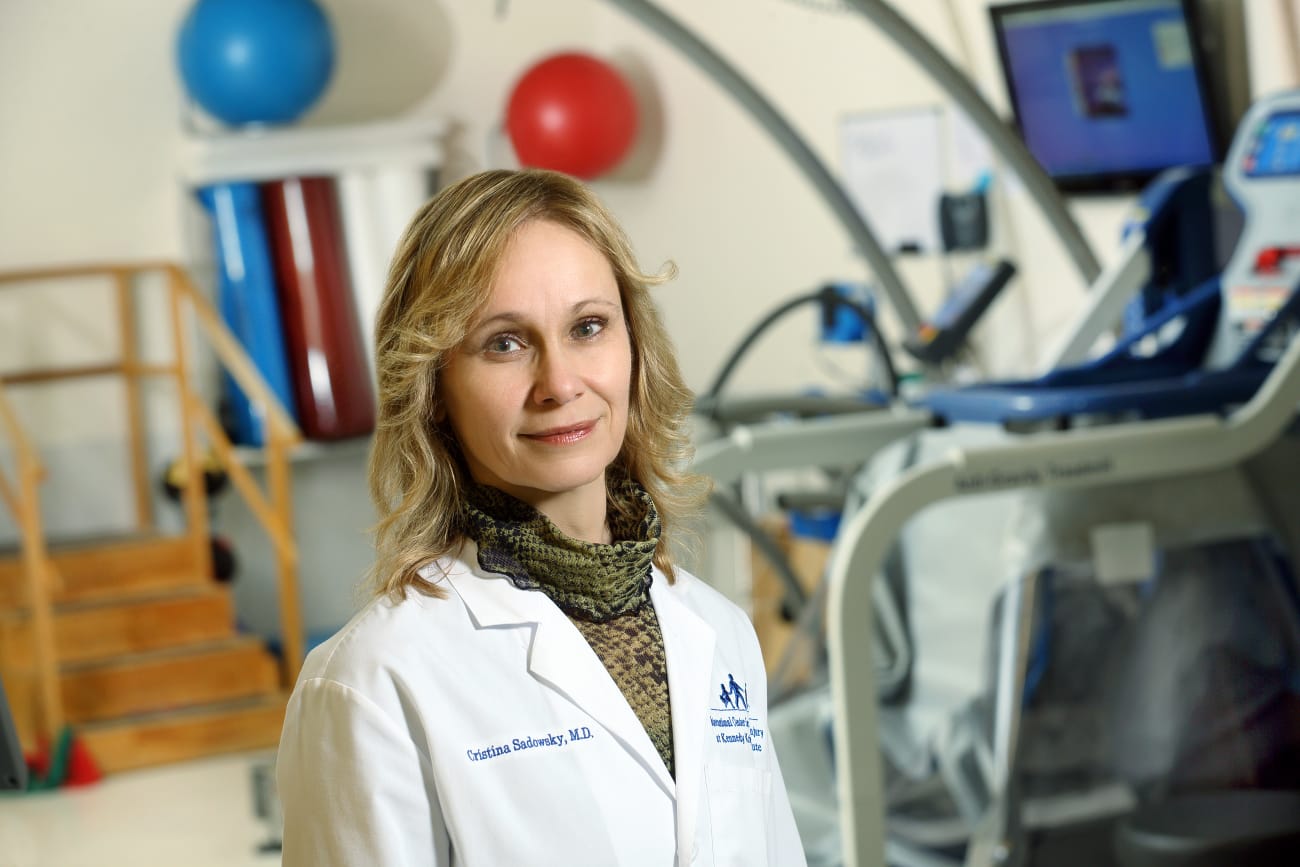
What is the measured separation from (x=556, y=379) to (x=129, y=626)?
16.4 ft

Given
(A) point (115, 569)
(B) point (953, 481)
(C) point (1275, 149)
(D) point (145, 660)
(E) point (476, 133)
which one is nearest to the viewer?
(B) point (953, 481)

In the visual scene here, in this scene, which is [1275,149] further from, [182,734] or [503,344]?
[182,734]

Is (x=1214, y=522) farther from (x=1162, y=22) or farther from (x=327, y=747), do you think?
(x=327, y=747)

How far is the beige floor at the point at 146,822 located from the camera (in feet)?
13.4

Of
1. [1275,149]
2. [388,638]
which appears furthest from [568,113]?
[388,638]

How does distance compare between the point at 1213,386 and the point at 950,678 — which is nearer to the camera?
the point at 1213,386

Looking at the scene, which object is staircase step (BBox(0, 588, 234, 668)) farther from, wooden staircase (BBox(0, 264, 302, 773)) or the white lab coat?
the white lab coat

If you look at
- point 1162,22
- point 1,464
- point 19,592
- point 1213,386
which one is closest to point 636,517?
point 1213,386

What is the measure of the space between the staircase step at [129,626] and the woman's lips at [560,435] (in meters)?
4.85

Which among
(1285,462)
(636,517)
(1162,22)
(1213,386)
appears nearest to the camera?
(636,517)

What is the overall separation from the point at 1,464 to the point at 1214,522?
4.75m

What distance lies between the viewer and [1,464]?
5.86m

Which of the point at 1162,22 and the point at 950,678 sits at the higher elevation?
the point at 1162,22

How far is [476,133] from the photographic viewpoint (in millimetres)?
6309
